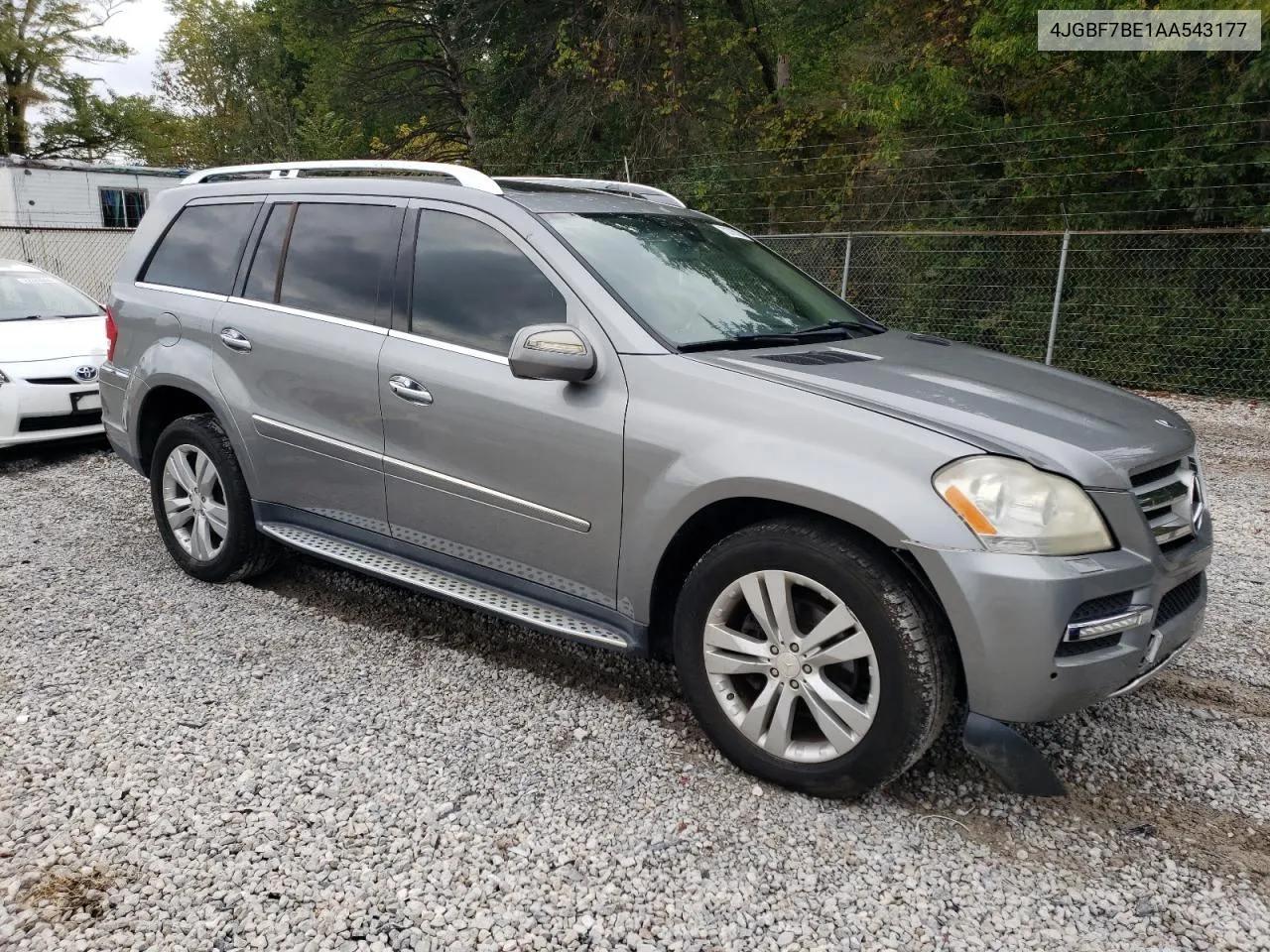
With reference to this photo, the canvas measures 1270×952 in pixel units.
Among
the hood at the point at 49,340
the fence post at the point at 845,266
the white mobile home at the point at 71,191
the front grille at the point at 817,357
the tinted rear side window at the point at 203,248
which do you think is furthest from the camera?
the white mobile home at the point at 71,191

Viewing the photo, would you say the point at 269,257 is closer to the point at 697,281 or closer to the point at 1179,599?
the point at 697,281

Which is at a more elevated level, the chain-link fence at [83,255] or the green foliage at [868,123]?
the green foliage at [868,123]

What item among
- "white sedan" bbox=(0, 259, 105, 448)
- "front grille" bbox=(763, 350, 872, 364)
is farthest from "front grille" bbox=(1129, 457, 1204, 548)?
"white sedan" bbox=(0, 259, 105, 448)

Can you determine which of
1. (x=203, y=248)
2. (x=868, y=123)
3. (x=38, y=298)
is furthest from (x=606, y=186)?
(x=868, y=123)

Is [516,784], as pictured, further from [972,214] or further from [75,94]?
[75,94]

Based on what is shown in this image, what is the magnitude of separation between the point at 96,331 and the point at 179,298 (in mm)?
4293

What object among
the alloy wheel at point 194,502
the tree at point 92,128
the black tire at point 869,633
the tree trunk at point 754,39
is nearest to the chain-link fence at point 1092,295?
the black tire at point 869,633

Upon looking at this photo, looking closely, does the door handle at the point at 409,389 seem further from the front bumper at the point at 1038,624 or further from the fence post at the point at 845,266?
the fence post at the point at 845,266

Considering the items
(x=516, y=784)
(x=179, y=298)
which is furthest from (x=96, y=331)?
(x=516, y=784)

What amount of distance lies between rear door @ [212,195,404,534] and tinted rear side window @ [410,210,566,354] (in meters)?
0.20

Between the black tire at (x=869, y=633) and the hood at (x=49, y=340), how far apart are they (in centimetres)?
668

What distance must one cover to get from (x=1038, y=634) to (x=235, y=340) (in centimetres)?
349

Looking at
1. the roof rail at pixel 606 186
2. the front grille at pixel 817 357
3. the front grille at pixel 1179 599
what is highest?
the roof rail at pixel 606 186

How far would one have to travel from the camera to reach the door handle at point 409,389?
364 centimetres
